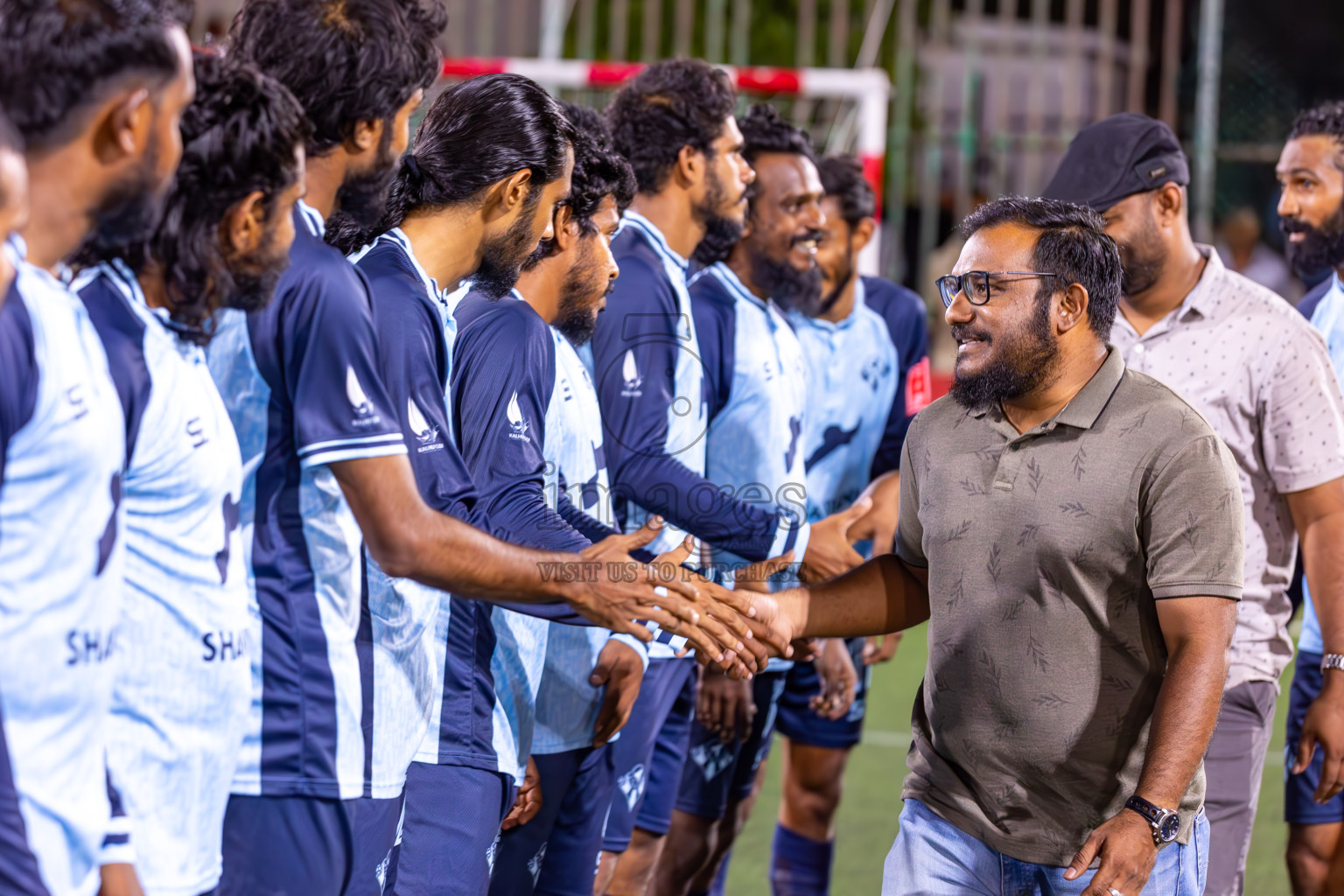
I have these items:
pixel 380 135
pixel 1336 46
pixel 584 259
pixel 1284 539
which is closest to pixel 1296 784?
pixel 1284 539

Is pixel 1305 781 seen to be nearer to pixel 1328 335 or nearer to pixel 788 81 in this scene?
pixel 1328 335

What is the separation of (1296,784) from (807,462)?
1703mm

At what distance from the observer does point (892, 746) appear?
Answer: 6223 millimetres

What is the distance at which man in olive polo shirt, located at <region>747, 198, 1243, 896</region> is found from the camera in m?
2.35

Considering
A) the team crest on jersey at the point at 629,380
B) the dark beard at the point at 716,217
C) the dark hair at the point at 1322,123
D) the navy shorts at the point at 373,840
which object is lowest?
the navy shorts at the point at 373,840

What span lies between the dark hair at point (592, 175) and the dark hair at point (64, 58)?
55.7 inches

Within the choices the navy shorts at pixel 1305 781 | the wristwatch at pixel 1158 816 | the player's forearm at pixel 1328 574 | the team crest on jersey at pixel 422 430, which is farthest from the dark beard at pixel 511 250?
the navy shorts at pixel 1305 781

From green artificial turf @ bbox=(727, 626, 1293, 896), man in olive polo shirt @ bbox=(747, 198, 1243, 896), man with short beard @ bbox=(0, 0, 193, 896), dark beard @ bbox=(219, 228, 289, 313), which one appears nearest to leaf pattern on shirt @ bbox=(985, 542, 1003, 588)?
man in olive polo shirt @ bbox=(747, 198, 1243, 896)

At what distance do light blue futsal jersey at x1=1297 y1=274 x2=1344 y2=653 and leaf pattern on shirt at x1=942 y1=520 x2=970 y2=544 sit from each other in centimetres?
171

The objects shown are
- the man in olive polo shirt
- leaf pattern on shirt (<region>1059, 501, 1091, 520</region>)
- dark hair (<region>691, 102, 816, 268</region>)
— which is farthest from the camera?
dark hair (<region>691, 102, 816, 268</region>)

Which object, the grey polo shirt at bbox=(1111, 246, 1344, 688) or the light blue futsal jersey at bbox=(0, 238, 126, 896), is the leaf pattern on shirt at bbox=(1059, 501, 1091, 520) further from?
the light blue futsal jersey at bbox=(0, 238, 126, 896)

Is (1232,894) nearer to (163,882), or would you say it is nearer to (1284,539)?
(1284,539)

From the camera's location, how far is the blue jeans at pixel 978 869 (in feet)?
7.97

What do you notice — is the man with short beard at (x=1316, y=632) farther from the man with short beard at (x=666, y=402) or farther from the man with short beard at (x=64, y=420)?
the man with short beard at (x=64, y=420)
